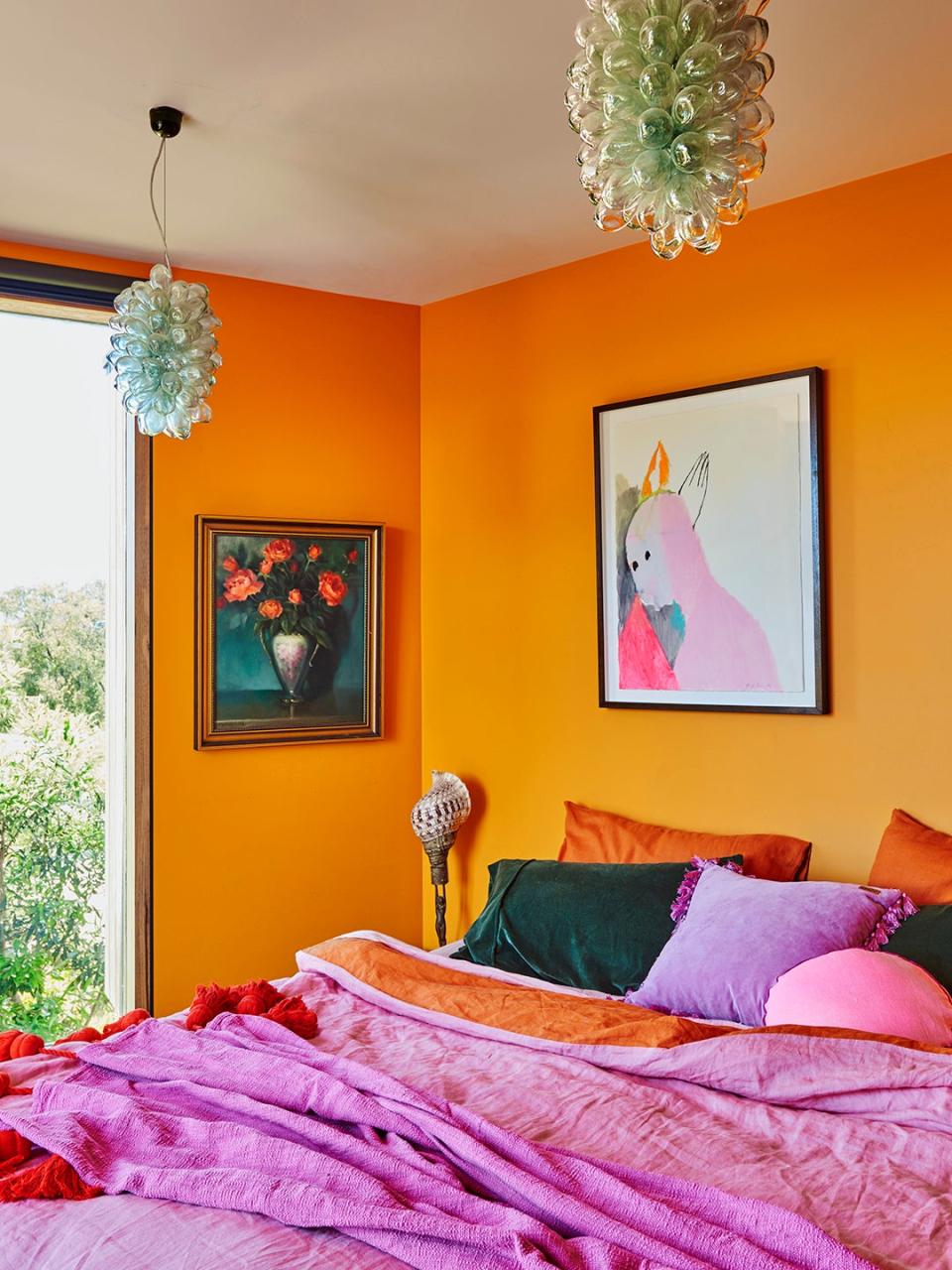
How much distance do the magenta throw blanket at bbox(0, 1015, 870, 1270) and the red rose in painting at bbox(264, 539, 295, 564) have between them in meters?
2.01

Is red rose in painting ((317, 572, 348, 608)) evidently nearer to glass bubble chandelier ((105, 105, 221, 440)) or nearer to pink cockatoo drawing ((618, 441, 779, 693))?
pink cockatoo drawing ((618, 441, 779, 693))

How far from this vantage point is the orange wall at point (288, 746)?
3840mm

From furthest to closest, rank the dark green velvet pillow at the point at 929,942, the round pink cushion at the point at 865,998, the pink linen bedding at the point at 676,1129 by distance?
1. the dark green velvet pillow at the point at 929,942
2. the round pink cushion at the point at 865,998
3. the pink linen bedding at the point at 676,1129

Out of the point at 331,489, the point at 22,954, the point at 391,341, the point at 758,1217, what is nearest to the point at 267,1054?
the point at 758,1217

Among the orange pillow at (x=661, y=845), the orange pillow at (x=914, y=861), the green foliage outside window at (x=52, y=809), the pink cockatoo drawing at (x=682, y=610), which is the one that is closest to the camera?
the orange pillow at (x=914, y=861)

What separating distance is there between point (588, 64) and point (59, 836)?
2.92 meters

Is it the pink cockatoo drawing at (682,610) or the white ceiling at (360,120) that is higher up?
the white ceiling at (360,120)

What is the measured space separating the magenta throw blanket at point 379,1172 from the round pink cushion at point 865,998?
0.59 meters

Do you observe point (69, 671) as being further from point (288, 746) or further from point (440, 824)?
point (440, 824)

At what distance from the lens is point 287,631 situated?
4.04 metres

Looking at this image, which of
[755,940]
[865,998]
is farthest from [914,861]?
[865,998]

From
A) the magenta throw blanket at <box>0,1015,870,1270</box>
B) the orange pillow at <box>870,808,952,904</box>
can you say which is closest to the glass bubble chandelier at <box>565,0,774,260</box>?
the magenta throw blanket at <box>0,1015,870,1270</box>

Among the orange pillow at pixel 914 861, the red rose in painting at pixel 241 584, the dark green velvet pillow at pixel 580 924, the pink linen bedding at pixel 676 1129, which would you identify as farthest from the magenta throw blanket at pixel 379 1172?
the red rose in painting at pixel 241 584

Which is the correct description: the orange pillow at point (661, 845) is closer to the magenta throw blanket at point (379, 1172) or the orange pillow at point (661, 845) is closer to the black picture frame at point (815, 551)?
the black picture frame at point (815, 551)
